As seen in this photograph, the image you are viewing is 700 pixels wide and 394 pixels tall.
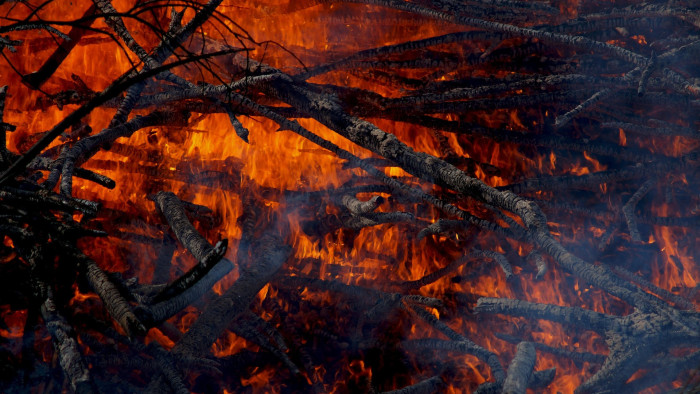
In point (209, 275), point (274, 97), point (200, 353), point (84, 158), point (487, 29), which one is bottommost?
point (200, 353)

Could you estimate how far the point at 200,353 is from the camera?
6.52ft

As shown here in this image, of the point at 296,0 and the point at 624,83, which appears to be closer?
the point at 624,83

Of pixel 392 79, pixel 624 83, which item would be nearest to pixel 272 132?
pixel 392 79

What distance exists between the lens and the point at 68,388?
1993 millimetres

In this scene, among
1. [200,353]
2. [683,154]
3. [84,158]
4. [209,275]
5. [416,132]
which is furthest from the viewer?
[416,132]

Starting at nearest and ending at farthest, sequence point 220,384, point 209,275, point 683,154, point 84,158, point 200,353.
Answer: point 209,275 → point 200,353 → point 220,384 → point 84,158 → point 683,154

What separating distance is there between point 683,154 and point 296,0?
288cm

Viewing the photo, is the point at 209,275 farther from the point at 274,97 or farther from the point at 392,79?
the point at 392,79

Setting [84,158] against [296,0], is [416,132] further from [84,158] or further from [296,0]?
[84,158]

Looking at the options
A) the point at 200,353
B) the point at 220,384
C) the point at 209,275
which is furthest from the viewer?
the point at 220,384

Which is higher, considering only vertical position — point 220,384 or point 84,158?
point 84,158

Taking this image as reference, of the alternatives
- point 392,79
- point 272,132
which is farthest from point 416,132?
point 272,132

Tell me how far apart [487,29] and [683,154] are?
1562mm

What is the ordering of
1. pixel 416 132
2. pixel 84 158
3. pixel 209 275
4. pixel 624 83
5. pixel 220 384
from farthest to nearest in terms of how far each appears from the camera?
pixel 416 132 → pixel 624 83 → pixel 84 158 → pixel 220 384 → pixel 209 275
